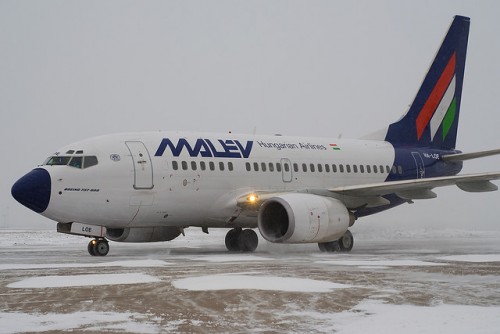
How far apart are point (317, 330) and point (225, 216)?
1646 cm

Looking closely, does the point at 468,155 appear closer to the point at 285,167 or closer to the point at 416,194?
the point at 416,194

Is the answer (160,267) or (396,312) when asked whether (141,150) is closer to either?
(160,267)

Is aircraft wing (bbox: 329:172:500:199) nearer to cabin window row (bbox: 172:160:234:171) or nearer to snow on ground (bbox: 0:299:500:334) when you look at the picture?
cabin window row (bbox: 172:160:234:171)

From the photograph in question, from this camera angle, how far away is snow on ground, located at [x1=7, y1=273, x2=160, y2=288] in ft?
39.0

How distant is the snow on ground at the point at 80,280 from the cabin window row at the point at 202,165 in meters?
9.40

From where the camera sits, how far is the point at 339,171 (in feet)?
89.7

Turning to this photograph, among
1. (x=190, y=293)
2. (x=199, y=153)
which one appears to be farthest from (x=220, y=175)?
(x=190, y=293)

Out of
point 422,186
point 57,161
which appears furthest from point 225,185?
point 422,186

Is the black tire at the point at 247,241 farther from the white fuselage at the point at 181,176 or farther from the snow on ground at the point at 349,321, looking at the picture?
the snow on ground at the point at 349,321

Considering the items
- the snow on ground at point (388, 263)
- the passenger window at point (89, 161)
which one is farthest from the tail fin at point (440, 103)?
the passenger window at point (89, 161)

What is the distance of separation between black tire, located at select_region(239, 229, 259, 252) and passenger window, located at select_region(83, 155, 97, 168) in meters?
6.88

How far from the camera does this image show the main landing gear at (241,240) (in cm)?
2586

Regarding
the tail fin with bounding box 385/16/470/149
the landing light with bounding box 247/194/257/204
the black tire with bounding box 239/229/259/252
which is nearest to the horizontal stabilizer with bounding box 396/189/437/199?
the landing light with bounding box 247/194/257/204

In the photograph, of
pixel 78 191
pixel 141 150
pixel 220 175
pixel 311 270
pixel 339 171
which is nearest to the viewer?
pixel 311 270
